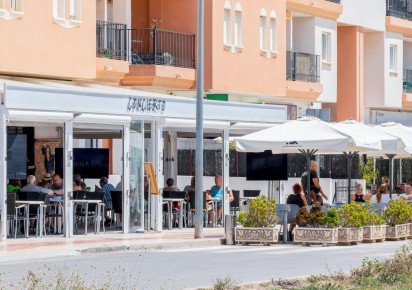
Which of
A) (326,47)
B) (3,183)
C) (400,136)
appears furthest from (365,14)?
(3,183)

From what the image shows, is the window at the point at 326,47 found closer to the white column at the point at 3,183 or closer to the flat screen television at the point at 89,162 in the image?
the flat screen television at the point at 89,162

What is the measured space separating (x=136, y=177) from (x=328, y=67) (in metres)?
23.6

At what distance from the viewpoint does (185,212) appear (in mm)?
38094

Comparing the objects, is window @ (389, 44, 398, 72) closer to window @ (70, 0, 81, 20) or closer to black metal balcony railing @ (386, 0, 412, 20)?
black metal balcony railing @ (386, 0, 412, 20)

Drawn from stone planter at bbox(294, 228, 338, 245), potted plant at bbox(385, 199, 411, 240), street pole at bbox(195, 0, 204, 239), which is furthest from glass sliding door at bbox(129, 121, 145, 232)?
potted plant at bbox(385, 199, 411, 240)

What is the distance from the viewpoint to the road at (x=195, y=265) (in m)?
19.9

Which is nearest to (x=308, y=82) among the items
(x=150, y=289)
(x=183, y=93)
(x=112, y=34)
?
(x=183, y=93)

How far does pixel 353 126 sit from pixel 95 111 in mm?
7636

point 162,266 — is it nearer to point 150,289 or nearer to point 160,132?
point 150,289

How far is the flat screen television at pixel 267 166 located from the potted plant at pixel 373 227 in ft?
16.7

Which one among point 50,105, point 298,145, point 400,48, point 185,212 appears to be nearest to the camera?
point 50,105

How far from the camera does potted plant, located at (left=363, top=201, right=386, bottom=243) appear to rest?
32250 millimetres

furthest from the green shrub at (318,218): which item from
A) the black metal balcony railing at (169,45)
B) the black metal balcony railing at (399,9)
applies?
the black metal balcony railing at (399,9)

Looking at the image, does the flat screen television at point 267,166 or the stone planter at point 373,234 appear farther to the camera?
the flat screen television at point 267,166
